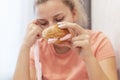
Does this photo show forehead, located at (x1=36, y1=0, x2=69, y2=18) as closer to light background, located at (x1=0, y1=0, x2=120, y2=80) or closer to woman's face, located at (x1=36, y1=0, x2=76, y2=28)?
woman's face, located at (x1=36, y1=0, x2=76, y2=28)

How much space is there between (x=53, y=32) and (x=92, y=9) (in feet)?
2.30

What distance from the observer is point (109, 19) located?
1.34 meters

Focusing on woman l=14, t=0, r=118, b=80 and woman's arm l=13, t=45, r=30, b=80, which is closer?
woman l=14, t=0, r=118, b=80

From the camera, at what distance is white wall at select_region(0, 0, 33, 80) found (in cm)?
168

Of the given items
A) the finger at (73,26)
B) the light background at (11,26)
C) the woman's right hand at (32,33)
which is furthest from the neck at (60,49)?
the light background at (11,26)

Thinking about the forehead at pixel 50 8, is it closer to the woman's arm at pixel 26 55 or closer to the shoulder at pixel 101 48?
the woman's arm at pixel 26 55

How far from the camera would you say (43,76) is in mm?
1204

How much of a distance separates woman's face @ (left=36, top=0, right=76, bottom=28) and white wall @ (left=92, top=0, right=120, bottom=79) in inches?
10.2

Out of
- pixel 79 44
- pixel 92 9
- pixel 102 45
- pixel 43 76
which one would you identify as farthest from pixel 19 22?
pixel 79 44

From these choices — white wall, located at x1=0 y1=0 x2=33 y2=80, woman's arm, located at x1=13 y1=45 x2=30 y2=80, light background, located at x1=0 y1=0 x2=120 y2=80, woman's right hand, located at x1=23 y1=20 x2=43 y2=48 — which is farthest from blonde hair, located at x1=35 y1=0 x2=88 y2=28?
white wall, located at x1=0 y1=0 x2=33 y2=80

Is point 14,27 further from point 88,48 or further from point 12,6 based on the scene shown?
point 88,48

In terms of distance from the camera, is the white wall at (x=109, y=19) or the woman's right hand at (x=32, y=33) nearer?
the woman's right hand at (x=32, y=33)

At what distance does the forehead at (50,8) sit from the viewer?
1069mm

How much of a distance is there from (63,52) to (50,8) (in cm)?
23
